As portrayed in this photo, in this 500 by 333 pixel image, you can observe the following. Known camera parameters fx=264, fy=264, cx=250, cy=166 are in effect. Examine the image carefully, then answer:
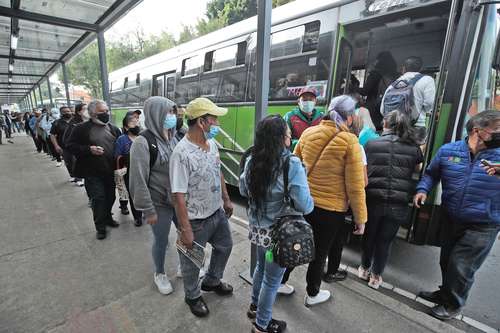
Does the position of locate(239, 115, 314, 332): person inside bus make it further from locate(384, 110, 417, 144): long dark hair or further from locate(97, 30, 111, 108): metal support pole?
locate(97, 30, 111, 108): metal support pole

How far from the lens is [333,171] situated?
207cm

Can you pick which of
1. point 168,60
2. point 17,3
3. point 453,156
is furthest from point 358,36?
point 17,3

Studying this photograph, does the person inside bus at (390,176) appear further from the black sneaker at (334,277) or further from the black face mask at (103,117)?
the black face mask at (103,117)

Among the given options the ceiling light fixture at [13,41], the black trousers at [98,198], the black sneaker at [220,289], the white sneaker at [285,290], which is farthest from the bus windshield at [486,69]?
the ceiling light fixture at [13,41]

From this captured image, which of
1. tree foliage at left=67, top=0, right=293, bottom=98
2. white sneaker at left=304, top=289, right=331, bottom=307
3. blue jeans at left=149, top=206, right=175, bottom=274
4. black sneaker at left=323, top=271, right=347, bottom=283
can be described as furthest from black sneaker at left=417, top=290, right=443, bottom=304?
tree foliage at left=67, top=0, right=293, bottom=98

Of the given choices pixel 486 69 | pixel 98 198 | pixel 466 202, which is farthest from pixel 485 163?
pixel 98 198

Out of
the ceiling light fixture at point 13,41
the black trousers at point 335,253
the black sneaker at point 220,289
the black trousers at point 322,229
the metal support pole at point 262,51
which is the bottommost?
the black sneaker at point 220,289

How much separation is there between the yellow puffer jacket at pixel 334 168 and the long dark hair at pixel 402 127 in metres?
0.71

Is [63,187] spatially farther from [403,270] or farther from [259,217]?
[403,270]

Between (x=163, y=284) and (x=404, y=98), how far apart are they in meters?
3.29

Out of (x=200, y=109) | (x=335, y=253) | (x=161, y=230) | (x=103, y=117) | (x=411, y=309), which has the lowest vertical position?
(x=411, y=309)

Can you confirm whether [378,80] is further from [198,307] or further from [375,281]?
[198,307]

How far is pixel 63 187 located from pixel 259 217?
616 centimetres

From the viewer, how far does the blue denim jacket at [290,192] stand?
1663 mm
